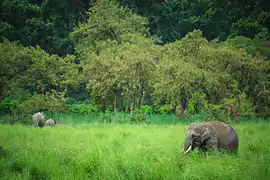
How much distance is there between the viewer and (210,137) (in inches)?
274

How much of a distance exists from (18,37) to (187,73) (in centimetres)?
2384

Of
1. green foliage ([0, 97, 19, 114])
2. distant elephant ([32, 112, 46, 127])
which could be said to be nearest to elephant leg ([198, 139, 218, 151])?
distant elephant ([32, 112, 46, 127])

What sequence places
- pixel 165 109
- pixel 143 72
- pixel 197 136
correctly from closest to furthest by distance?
pixel 197 136, pixel 143 72, pixel 165 109

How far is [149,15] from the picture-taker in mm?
39875

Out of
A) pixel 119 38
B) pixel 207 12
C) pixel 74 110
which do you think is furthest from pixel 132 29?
pixel 207 12

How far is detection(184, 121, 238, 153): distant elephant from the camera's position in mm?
6707

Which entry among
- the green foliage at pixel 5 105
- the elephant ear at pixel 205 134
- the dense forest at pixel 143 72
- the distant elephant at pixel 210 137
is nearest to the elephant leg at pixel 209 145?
the distant elephant at pixel 210 137

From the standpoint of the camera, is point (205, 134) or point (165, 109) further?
point (165, 109)

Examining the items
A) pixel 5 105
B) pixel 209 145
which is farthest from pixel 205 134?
pixel 5 105

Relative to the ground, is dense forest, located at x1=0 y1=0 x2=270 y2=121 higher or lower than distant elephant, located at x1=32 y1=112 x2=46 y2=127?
higher

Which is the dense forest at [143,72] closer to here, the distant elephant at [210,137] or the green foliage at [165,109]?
the green foliage at [165,109]

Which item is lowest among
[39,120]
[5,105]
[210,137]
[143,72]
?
[39,120]

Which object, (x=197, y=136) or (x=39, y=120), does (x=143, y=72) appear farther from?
(x=197, y=136)

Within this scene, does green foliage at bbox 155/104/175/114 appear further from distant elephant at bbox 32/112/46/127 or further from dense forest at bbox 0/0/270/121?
distant elephant at bbox 32/112/46/127
